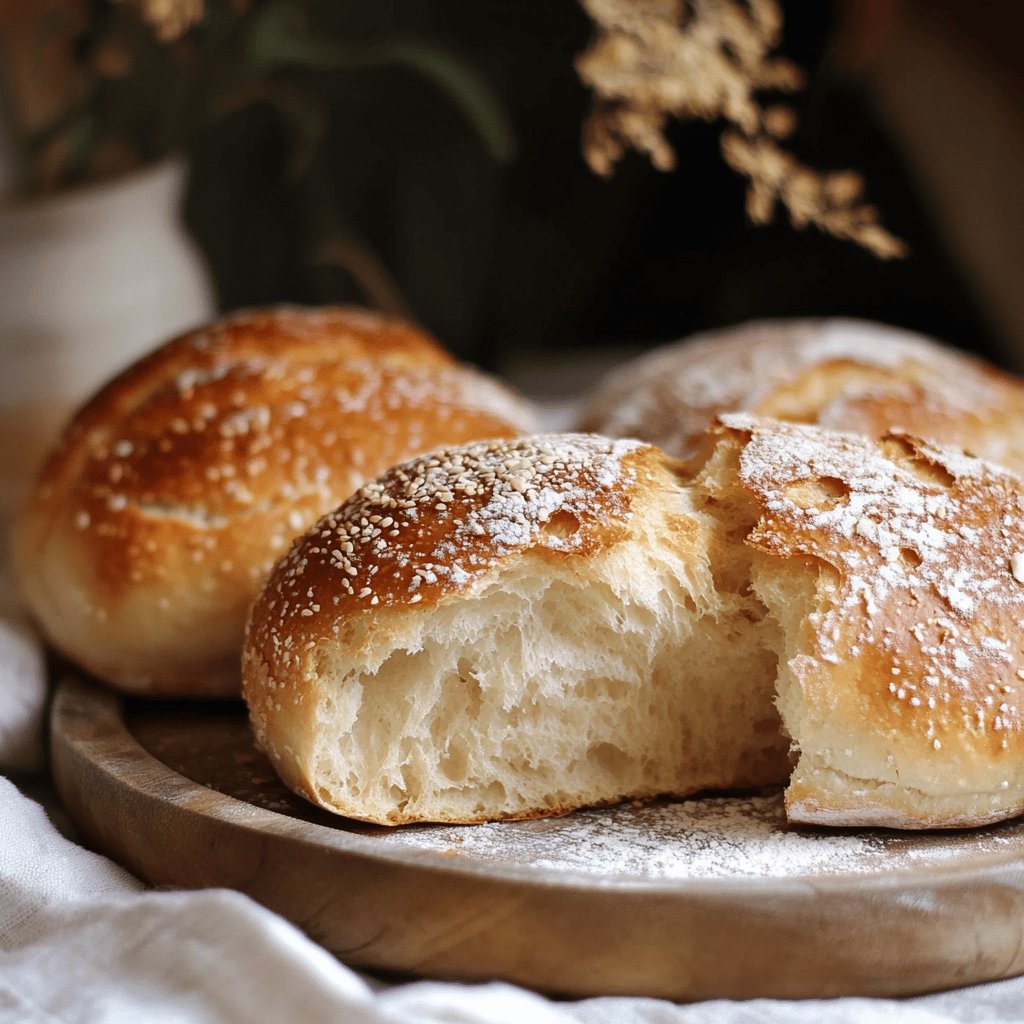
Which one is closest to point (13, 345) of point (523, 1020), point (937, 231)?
point (523, 1020)

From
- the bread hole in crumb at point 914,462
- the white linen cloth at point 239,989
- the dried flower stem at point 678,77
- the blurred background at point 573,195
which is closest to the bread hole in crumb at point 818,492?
Answer: the bread hole in crumb at point 914,462

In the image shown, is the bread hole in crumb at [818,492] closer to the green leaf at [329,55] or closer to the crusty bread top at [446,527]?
the crusty bread top at [446,527]

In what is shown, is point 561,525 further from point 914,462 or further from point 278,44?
point 278,44

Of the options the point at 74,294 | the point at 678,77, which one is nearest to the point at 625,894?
the point at 678,77

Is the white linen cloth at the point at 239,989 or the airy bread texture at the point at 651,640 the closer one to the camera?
the white linen cloth at the point at 239,989

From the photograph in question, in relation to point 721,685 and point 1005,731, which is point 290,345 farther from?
point 1005,731

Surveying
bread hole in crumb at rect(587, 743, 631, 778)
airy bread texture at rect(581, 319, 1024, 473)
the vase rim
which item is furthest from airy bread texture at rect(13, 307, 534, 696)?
bread hole in crumb at rect(587, 743, 631, 778)
